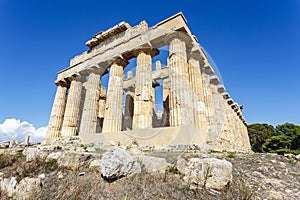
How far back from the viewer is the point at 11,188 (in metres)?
3.87

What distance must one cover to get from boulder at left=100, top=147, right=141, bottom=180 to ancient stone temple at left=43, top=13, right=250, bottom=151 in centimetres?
554

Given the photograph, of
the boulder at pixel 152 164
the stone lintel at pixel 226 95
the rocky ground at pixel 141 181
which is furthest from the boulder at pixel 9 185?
the stone lintel at pixel 226 95

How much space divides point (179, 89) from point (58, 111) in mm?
15369

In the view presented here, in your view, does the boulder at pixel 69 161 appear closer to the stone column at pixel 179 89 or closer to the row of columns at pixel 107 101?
the stone column at pixel 179 89

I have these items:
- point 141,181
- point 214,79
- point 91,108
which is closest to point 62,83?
point 91,108

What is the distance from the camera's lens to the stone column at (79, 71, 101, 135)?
50.8 ft

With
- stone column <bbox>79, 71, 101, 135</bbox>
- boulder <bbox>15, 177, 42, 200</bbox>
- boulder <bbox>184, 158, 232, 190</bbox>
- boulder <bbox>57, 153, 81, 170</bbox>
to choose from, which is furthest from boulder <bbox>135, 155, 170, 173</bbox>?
stone column <bbox>79, 71, 101, 135</bbox>

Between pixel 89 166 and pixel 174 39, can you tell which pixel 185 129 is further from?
pixel 174 39

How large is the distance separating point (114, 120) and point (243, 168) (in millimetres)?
10907

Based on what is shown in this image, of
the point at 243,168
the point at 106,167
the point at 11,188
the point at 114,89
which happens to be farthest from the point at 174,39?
the point at 11,188

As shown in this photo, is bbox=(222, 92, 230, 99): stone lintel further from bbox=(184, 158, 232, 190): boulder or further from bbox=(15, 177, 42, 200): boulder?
bbox=(15, 177, 42, 200): boulder

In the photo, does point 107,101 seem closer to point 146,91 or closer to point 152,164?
point 146,91

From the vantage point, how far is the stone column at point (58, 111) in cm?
1834

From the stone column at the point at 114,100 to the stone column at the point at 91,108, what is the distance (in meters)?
2.11
